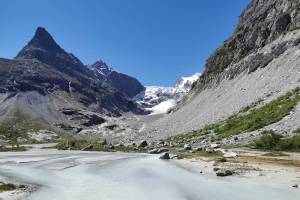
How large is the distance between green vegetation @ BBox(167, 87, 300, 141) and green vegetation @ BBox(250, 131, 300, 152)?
1900 cm

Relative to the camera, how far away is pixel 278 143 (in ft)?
255

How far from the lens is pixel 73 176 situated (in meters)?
56.3

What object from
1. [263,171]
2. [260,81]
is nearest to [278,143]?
[263,171]

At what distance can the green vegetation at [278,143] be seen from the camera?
7505cm

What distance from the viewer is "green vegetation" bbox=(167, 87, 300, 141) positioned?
102625 mm

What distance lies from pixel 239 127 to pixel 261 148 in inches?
1251

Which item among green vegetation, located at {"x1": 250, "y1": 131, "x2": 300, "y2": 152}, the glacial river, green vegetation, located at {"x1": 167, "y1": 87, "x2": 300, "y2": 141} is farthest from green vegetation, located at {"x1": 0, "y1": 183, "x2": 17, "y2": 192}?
green vegetation, located at {"x1": 167, "y1": 87, "x2": 300, "y2": 141}

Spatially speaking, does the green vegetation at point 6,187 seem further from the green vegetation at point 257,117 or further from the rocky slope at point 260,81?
the rocky slope at point 260,81

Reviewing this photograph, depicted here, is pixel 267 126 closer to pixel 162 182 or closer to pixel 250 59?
pixel 162 182

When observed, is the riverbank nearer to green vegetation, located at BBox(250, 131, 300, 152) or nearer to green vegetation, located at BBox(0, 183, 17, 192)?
green vegetation, located at BBox(250, 131, 300, 152)

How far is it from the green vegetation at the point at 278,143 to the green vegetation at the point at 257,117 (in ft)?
62.3

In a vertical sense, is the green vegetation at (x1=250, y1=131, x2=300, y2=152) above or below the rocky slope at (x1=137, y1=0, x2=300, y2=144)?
below

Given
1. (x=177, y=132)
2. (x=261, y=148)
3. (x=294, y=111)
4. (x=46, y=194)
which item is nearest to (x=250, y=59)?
(x=177, y=132)

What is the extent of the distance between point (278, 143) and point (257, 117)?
34998 mm
